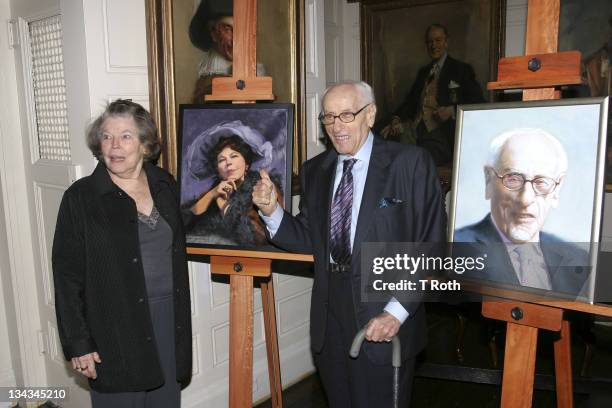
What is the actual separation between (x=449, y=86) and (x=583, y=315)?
2135 mm

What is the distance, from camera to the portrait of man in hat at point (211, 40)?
301 centimetres

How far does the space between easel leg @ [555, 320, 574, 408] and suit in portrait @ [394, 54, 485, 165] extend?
2.46 m

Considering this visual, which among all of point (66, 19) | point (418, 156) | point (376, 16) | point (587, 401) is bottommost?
point (587, 401)

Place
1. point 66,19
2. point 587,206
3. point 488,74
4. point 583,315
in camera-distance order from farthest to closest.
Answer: point 488,74
point 583,315
point 66,19
point 587,206

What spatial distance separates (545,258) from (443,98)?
300 centimetres

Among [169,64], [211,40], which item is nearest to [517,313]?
[169,64]

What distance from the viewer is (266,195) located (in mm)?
2232

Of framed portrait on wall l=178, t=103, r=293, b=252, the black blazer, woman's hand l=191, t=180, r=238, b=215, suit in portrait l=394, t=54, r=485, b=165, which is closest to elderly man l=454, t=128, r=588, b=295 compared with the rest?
framed portrait on wall l=178, t=103, r=293, b=252

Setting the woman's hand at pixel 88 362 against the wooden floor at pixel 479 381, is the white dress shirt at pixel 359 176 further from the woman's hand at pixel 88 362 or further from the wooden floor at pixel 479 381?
the wooden floor at pixel 479 381

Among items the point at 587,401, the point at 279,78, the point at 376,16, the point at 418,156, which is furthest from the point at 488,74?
the point at 418,156

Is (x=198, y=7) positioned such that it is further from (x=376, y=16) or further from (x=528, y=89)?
(x=376, y=16)

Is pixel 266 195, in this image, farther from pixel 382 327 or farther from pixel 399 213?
pixel 382 327

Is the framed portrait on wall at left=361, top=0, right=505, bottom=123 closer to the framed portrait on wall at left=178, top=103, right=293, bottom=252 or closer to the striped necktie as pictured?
the framed portrait on wall at left=178, top=103, right=293, bottom=252

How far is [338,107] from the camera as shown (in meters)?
2.04
